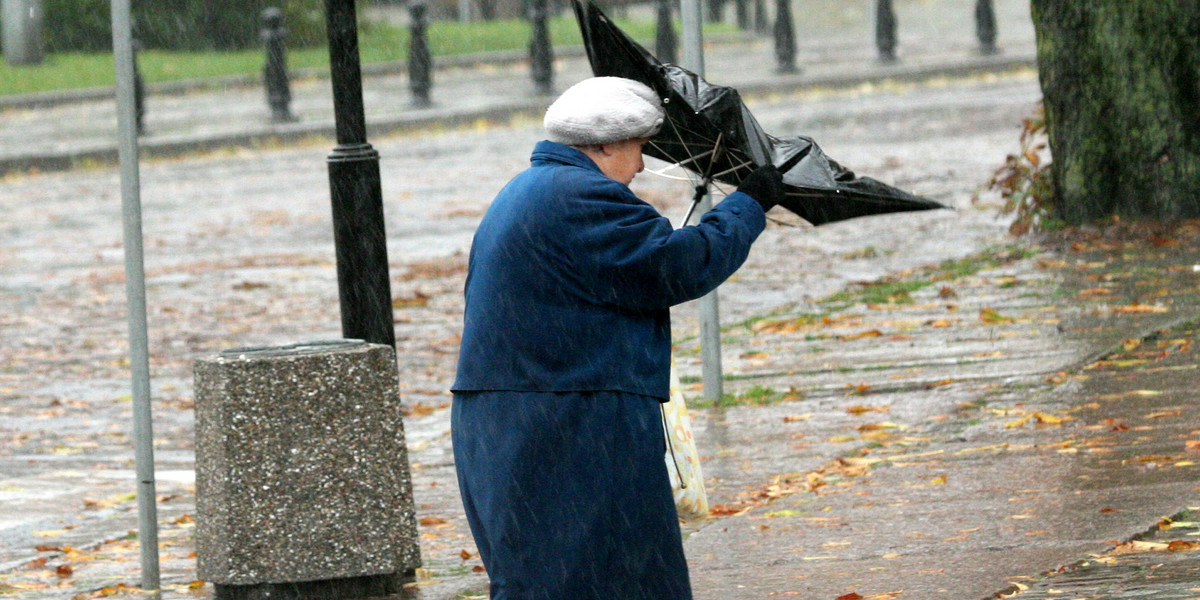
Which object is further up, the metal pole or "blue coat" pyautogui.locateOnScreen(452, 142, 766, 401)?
the metal pole

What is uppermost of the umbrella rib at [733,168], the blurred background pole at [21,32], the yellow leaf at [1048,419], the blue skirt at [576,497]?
the blurred background pole at [21,32]

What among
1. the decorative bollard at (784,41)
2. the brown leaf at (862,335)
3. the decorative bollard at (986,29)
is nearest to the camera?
the brown leaf at (862,335)

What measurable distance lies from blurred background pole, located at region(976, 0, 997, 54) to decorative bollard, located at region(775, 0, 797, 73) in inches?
127

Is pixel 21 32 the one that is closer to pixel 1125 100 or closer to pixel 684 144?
pixel 1125 100

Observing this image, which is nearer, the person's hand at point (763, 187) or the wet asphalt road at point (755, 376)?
the person's hand at point (763, 187)

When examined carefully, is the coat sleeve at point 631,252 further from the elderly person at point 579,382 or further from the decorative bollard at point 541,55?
the decorative bollard at point 541,55

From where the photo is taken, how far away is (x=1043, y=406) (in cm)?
766

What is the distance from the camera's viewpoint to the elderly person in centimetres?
407

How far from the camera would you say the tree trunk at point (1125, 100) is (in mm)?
11742

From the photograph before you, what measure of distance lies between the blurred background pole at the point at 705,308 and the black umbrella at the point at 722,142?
3.26 m

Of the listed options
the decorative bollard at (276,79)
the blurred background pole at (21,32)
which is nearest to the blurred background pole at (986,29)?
the decorative bollard at (276,79)

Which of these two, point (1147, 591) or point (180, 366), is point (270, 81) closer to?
point (180, 366)

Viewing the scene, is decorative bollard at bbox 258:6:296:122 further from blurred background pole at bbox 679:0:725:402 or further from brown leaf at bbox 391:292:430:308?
blurred background pole at bbox 679:0:725:402

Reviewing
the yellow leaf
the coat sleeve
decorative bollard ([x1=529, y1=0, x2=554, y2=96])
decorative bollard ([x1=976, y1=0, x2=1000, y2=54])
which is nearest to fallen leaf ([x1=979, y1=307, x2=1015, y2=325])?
the yellow leaf
